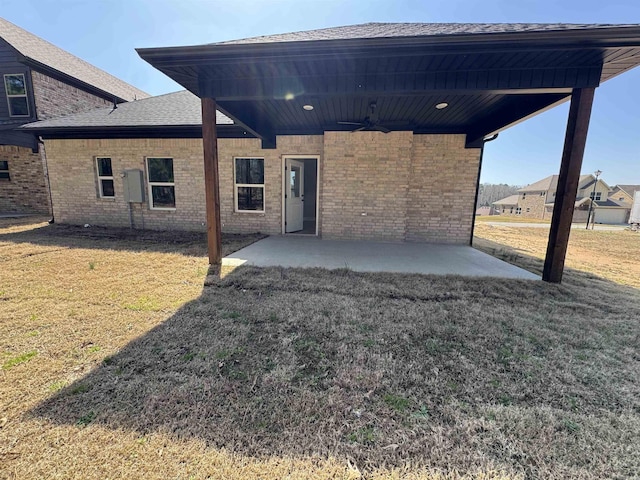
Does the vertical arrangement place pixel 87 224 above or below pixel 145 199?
below

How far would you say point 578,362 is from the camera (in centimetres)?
235

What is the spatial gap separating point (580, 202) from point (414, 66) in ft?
129

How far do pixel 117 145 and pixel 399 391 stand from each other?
33.1 ft

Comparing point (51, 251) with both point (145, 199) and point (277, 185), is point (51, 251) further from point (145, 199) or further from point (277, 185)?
point (277, 185)

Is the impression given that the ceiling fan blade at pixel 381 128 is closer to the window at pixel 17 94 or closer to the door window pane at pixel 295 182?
the door window pane at pixel 295 182

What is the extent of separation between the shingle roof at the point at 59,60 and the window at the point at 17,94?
1093mm

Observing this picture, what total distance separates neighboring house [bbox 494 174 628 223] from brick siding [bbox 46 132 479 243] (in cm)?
2958

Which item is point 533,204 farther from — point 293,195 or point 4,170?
point 4,170

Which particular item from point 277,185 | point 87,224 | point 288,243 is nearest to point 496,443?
point 288,243

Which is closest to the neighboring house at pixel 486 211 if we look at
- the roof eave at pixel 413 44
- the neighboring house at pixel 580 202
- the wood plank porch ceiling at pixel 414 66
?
the neighboring house at pixel 580 202

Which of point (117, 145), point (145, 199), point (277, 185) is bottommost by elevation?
point (145, 199)

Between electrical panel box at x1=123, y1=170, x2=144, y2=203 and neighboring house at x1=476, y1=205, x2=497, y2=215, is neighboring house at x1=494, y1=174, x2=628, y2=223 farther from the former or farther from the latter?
electrical panel box at x1=123, y1=170, x2=144, y2=203

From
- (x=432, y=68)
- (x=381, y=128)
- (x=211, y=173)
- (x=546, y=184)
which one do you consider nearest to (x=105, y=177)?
(x=211, y=173)

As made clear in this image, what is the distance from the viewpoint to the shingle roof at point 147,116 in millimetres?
7543
